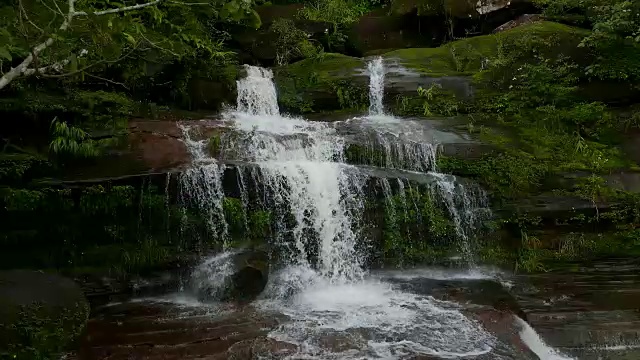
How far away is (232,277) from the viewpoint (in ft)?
25.7

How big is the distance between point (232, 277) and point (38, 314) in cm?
265

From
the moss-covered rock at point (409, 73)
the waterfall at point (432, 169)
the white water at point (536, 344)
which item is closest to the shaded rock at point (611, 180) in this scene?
the waterfall at point (432, 169)

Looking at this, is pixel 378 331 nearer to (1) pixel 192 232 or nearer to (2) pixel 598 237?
(1) pixel 192 232

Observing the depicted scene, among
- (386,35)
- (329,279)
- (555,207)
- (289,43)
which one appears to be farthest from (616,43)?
(329,279)

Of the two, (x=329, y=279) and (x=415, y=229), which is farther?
(x=415, y=229)

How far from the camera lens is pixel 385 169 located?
9.83 m

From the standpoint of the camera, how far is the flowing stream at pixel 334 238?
20.7 feet

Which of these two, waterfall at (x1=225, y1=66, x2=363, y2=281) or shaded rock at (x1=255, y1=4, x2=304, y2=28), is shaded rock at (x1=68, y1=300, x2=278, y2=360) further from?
shaded rock at (x1=255, y1=4, x2=304, y2=28)

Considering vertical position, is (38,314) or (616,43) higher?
(616,43)

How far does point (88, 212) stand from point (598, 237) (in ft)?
28.6

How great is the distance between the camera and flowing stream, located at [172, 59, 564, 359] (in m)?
6.30

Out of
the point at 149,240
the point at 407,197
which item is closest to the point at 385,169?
the point at 407,197

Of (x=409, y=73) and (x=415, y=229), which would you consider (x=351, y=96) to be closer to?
(x=409, y=73)

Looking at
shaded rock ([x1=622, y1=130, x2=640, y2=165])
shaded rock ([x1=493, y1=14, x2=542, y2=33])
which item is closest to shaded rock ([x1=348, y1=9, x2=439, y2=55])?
shaded rock ([x1=493, y1=14, x2=542, y2=33])
